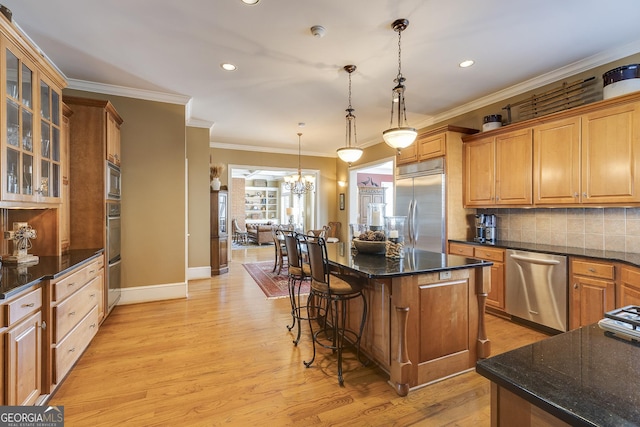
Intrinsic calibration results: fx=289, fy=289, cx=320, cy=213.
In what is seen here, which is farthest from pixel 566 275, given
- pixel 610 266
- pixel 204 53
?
pixel 204 53

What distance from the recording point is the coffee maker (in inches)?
157

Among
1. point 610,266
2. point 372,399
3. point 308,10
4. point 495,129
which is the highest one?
point 308,10

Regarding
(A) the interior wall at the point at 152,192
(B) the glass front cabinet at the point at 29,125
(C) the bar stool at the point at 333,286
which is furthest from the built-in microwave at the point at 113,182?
(C) the bar stool at the point at 333,286

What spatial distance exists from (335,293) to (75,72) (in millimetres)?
4050

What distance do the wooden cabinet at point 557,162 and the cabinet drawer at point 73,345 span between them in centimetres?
480

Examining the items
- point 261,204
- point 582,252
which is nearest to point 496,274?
point 582,252

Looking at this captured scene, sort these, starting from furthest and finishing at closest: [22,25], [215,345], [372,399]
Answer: [215,345], [22,25], [372,399]

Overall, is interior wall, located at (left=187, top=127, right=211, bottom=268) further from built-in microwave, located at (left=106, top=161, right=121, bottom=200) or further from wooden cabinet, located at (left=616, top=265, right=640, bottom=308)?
wooden cabinet, located at (left=616, top=265, right=640, bottom=308)

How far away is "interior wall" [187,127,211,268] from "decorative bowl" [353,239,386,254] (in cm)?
376

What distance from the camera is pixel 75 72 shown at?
11.5 ft

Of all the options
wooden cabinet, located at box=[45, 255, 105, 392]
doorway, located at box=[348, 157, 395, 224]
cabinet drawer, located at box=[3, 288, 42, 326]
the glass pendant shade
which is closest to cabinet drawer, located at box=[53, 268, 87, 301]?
wooden cabinet, located at box=[45, 255, 105, 392]

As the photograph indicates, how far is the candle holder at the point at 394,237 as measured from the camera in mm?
2678

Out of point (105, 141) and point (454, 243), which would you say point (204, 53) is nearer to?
point (105, 141)

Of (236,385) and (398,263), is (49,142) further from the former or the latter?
(398,263)
